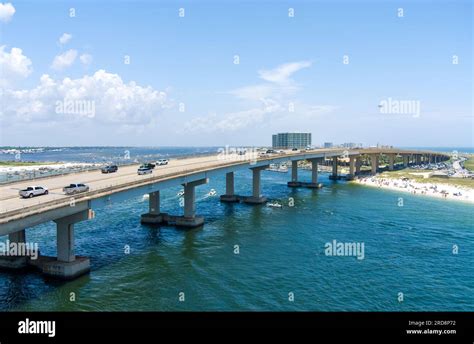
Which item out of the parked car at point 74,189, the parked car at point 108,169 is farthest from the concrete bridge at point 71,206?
the parked car at point 108,169

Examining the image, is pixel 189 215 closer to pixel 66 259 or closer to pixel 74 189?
pixel 74 189

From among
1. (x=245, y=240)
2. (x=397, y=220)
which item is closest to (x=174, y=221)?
(x=245, y=240)

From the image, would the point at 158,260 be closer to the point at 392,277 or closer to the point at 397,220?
the point at 392,277

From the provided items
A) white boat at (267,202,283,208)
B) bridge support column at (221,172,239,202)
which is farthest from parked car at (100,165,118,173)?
white boat at (267,202,283,208)

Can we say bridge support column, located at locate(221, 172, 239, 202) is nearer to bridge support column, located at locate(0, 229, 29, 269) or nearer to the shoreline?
bridge support column, located at locate(0, 229, 29, 269)

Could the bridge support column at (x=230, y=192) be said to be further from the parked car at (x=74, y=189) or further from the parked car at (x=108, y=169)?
the parked car at (x=74, y=189)

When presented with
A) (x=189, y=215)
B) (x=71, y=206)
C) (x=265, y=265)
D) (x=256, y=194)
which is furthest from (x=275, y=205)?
(x=71, y=206)
